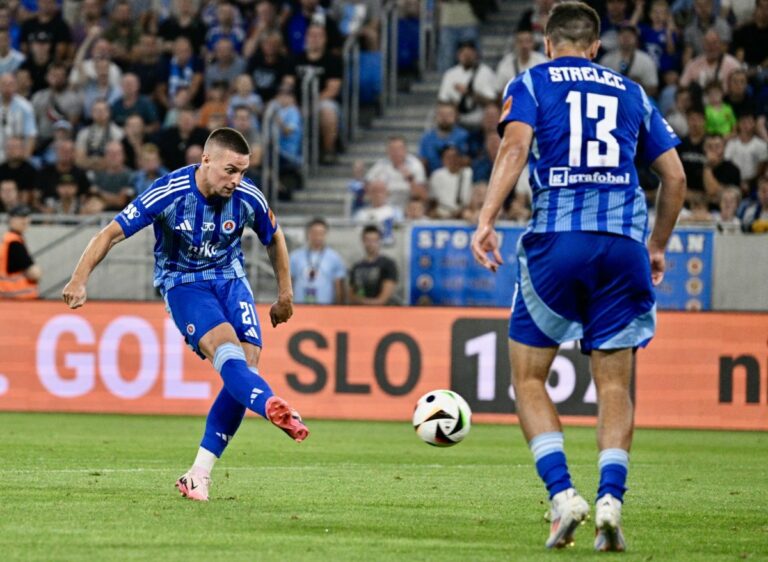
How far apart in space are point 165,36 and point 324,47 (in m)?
2.69

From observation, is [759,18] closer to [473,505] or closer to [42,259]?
[42,259]

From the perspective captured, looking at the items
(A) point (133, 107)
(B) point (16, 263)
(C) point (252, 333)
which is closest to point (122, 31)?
(A) point (133, 107)

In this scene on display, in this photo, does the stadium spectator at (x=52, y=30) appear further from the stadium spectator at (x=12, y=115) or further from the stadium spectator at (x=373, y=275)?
the stadium spectator at (x=373, y=275)

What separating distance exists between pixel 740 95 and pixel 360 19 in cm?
620

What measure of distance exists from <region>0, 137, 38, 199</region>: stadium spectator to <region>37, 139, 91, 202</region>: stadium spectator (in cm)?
16

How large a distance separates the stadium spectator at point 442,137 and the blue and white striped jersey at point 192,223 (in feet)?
36.9

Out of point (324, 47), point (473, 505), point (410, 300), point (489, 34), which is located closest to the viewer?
point (473, 505)

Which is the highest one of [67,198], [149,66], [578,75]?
[578,75]

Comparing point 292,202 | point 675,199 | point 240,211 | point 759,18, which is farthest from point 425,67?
point 675,199

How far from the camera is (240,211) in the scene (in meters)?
9.02

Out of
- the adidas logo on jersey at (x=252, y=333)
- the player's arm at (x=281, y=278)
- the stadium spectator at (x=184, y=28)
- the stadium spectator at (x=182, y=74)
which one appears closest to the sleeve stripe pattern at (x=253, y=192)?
the player's arm at (x=281, y=278)

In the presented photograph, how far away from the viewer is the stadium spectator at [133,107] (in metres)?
21.7

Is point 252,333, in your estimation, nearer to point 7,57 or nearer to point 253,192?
point 253,192

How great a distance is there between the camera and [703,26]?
20297mm
